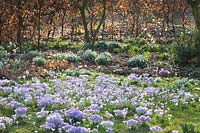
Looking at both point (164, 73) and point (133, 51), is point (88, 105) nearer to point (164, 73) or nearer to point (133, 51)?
point (164, 73)

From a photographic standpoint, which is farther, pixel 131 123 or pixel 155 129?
pixel 131 123

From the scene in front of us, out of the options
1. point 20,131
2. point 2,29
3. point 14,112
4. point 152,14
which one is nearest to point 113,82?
point 14,112

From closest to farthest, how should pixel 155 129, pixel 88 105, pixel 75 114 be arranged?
1. pixel 155 129
2. pixel 75 114
3. pixel 88 105

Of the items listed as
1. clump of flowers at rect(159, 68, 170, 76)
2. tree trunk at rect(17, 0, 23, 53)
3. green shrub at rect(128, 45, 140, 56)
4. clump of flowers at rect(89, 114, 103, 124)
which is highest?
tree trunk at rect(17, 0, 23, 53)

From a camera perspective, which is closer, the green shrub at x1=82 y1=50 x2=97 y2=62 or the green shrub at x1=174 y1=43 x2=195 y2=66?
the green shrub at x1=174 y1=43 x2=195 y2=66

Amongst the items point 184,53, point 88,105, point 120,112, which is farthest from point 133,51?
point 120,112

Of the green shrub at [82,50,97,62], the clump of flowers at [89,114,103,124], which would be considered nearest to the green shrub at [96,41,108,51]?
the green shrub at [82,50,97,62]

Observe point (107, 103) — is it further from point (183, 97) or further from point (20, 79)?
point (20, 79)

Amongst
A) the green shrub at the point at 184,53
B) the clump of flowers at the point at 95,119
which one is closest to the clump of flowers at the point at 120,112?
the clump of flowers at the point at 95,119

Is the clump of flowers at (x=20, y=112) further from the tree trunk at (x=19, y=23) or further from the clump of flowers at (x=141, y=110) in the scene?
the tree trunk at (x=19, y=23)

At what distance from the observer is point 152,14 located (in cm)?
3119

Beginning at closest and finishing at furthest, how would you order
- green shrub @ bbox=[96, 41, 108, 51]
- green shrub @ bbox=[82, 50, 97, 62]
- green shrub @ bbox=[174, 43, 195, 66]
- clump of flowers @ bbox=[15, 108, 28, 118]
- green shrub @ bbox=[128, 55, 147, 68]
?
1. clump of flowers @ bbox=[15, 108, 28, 118]
2. green shrub @ bbox=[128, 55, 147, 68]
3. green shrub @ bbox=[174, 43, 195, 66]
4. green shrub @ bbox=[82, 50, 97, 62]
5. green shrub @ bbox=[96, 41, 108, 51]

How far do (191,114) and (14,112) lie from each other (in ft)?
12.5

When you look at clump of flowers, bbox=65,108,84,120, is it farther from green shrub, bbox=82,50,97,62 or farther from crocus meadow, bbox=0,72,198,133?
green shrub, bbox=82,50,97,62
